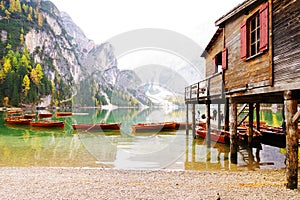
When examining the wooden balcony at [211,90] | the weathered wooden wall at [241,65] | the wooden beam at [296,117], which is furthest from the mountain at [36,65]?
the wooden beam at [296,117]

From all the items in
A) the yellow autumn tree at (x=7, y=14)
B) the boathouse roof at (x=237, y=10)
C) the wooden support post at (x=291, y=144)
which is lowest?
the wooden support post at (x=291, y=144)

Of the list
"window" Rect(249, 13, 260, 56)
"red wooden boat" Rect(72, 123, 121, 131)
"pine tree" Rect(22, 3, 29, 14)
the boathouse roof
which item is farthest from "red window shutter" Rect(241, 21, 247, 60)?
"pine tree" Rect(22, 3, 29, 14)

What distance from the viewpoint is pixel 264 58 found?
9.87 metres

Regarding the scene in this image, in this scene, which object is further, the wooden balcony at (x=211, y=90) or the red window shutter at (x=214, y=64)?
the red window shutter at (x=214, y=64)

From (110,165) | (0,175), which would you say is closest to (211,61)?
(110,165)

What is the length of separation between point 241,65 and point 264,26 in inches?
103

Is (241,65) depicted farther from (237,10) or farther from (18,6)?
(18,6)

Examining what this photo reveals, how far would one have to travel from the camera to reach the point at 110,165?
13.9 meters

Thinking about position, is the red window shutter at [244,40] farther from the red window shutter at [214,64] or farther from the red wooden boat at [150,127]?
the red wooden boat at [150,127]

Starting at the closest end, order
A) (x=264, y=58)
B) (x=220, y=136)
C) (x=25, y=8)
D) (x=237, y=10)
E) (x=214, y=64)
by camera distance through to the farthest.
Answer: (x=264, y=58), (x=237, y=10), (x=214, y=64), (x=220, y=136), (x=25, y=8)

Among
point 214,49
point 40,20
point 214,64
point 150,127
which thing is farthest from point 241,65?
point 40,20

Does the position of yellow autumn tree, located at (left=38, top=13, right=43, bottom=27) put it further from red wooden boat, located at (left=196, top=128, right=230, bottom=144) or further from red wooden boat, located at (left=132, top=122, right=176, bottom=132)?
red wooden boat, located at (left=196, top=128, right=230, bottom=144)

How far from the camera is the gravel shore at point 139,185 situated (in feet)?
24.8

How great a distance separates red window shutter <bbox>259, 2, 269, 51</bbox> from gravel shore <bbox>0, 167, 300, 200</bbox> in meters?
5.09
